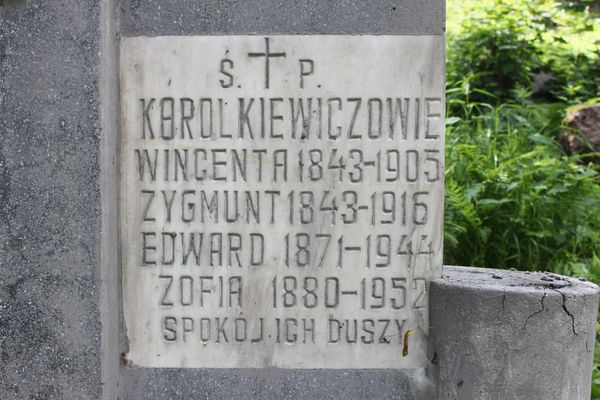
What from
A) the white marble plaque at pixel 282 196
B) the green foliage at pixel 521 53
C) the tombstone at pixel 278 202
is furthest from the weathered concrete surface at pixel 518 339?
the green foliage at pixel 521 53

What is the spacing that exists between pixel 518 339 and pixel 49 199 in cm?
171

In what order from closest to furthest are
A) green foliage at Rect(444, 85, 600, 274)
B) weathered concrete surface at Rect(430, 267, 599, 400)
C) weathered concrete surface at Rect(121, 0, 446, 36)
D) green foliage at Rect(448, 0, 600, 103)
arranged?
1. weathered concrete surface at Rect(430, 267, 599, 400)
2. weathered concrete surface at Rect(121, 0, 446, 36)
3. green foliage at Rect(444, 85, 600, 274)
4. green foliage at Rect(448, 0, 600, 103)

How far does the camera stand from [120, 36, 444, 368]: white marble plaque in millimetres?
2359

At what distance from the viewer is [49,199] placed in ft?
7.19

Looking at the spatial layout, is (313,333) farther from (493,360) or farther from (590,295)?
(590,295)

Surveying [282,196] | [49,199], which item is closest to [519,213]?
[282,196]

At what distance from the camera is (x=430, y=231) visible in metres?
2.37

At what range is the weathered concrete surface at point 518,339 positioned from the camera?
85.7 inches

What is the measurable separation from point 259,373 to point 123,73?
1.25 meters

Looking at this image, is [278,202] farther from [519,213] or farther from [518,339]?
[519,213]

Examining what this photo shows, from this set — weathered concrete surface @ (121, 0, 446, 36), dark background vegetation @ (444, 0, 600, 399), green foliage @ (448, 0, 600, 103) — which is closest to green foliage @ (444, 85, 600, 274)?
dark background vegetation @ (444, 0, 600, 399)

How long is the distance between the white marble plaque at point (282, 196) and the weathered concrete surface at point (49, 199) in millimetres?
203

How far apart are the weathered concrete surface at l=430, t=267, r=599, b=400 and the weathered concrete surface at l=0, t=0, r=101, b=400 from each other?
1283 millimetres

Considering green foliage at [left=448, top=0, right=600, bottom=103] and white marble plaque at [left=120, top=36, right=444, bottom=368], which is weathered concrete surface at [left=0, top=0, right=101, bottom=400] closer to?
white marble plaque at [left=120, top=36, right=444, bottom=368]
